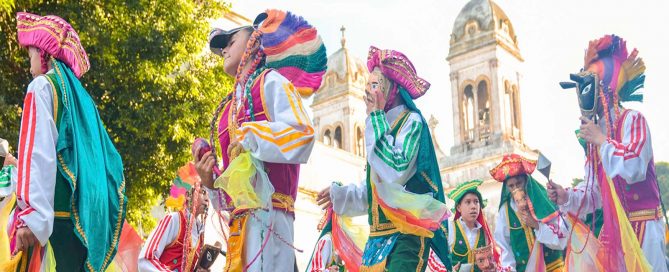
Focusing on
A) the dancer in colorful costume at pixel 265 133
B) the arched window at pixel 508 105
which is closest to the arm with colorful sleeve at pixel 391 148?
the dancer in colorful costume at pixel 265 133

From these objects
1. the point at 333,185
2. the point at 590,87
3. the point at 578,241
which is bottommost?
the point at 578,241

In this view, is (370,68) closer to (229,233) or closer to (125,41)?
(229,233)

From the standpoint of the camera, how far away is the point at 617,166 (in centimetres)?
690

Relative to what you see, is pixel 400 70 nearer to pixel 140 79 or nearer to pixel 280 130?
pixel 280 130

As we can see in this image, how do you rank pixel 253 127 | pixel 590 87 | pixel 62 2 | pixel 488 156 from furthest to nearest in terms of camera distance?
pixel 488 156 < pixel 62 2 < pixel 590 87 < pixel 253 127

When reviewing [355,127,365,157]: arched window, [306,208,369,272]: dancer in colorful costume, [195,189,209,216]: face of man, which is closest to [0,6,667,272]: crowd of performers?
[195,189,209,216]: face of man

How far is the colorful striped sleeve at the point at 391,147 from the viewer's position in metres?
5.59

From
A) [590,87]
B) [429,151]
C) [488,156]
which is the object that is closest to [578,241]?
[590,87]

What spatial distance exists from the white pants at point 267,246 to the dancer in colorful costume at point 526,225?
447cm

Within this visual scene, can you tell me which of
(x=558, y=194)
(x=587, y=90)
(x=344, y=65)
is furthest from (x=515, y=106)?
(x=587, y=90)

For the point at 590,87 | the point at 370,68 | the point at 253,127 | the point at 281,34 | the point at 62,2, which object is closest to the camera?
the point at 253,127

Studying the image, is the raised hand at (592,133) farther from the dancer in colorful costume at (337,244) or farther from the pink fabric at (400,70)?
the dancer in colorful costume at (337,244)

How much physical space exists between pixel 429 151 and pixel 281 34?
120cm

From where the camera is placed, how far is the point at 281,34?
18.0 feet
